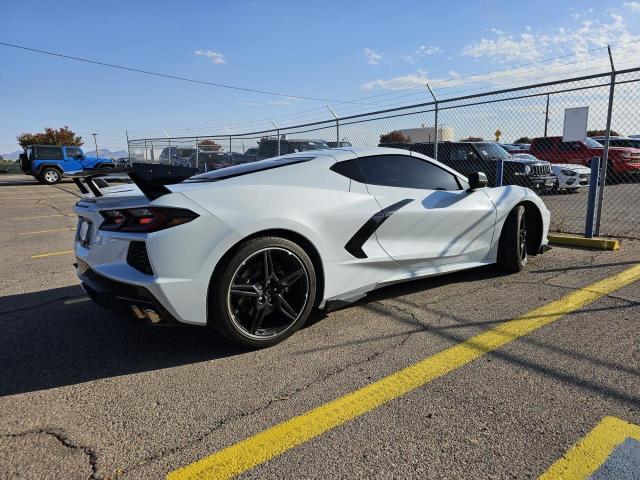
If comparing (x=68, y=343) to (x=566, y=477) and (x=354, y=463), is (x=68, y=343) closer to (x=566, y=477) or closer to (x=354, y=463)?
(x=354, y=463)

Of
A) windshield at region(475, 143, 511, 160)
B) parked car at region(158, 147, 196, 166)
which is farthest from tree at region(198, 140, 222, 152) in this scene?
windshield at region(475, 143, 511, 160)

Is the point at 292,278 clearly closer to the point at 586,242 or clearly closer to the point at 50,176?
the point at 586,242

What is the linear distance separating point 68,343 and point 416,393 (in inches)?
95.8

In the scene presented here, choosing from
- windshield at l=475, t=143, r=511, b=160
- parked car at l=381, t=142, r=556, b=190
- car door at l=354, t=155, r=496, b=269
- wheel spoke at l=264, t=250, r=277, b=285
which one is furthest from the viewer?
windshield at l=475, t=143, r=511, b=160

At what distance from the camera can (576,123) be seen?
6500 millimetres

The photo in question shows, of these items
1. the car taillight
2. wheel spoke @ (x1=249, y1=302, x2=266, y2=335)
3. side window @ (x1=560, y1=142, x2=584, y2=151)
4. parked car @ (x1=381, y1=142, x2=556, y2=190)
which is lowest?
wheel spoke @ (x1=249, y1=302, x2=266, y2=335)

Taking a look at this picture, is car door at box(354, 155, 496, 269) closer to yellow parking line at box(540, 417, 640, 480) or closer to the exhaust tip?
the exhaust tip

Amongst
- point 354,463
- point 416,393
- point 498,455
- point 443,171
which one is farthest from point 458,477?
point 443,171

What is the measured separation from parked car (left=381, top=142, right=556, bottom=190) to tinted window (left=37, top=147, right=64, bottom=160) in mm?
19127

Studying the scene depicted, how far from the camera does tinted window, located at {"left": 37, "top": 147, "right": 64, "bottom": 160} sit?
2286cm

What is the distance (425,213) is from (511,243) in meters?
1.35

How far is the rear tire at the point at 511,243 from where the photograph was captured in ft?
15.8

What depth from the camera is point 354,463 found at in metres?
2.00

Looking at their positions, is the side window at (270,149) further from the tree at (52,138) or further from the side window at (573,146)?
the tree at (52,138)
